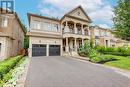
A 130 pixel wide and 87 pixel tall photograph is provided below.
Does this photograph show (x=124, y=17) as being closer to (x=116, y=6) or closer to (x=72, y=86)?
(x=116, y=6)

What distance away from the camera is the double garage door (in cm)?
2860

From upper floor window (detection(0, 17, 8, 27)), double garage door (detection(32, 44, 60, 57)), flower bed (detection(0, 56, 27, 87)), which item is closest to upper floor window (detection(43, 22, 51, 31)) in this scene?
double garage door (detection(32, 44, 60, 57))

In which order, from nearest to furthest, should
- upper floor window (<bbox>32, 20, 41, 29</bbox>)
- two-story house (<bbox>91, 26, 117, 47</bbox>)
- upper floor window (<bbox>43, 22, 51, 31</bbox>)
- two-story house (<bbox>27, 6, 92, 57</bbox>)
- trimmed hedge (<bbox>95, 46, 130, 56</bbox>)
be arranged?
trimmed hedge (<bbox>95, 46, 130, 56</bbox>), two-story house (<bbox>27, 6, 92, 57</bbox>), upper floor window (<bbox>32, 20, 41, 29</bbox>), upper floor window (<bbox>43, 22, 51, 31</bbox>), two-story house (<bbox>91, 26, 117, 47</bbox>)

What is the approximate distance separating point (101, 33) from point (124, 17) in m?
26.6

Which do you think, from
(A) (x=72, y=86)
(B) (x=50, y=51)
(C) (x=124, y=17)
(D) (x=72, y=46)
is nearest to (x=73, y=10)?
(D) (x=72, y=46)

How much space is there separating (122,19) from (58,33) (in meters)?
16.7

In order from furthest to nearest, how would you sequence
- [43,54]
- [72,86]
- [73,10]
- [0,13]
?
[73,10] → [43,54] → [0,13] → [72,86]

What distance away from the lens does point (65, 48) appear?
33.1 m

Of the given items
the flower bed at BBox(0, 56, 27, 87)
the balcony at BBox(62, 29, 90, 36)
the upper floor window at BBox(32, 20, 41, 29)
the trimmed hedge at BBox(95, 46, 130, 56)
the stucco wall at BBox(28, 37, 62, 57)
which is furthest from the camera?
the balcony at BBox(62, 29, 90, 36)

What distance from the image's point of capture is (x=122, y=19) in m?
18.4

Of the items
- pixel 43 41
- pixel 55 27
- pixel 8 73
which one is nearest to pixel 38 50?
pixel 43 41

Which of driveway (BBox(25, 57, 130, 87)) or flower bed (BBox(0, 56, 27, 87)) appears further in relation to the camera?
flower bed (BBox(0, 56, 27, 87))

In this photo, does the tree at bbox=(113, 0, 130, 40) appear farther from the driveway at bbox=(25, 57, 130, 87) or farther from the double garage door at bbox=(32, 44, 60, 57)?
the double garage door at bbox=(32, 44, 60, 57)

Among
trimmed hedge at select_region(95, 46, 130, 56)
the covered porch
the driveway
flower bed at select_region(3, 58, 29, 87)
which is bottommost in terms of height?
the driveway
